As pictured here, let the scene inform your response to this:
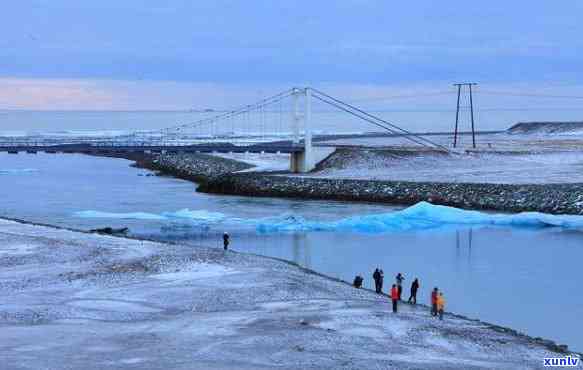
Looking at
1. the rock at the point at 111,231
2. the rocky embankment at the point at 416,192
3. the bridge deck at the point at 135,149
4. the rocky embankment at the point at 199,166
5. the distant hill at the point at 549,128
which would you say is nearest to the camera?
the rock at the point at 111,231

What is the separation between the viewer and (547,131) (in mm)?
132750

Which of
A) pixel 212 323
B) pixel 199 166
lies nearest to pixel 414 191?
pixel 199 166

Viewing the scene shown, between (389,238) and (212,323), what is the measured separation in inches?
556

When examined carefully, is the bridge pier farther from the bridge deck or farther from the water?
the water

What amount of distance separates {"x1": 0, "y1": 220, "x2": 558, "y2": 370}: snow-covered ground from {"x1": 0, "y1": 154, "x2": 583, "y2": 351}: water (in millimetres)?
2210

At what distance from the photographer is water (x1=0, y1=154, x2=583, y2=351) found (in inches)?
758

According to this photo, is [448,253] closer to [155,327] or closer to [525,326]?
[525,326]

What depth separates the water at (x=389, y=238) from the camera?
19.2m

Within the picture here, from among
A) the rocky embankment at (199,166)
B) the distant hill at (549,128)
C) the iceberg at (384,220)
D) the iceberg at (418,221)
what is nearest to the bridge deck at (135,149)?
the rocky embankment at (199,166)

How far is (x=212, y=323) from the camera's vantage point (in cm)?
1574

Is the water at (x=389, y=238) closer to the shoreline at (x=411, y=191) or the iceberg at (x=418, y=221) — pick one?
the iceberg at (x=418, y=221)

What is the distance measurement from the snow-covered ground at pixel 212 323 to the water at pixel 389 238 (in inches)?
87.0

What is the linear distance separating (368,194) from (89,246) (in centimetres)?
2034

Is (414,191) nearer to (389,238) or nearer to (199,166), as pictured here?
(389,238)
